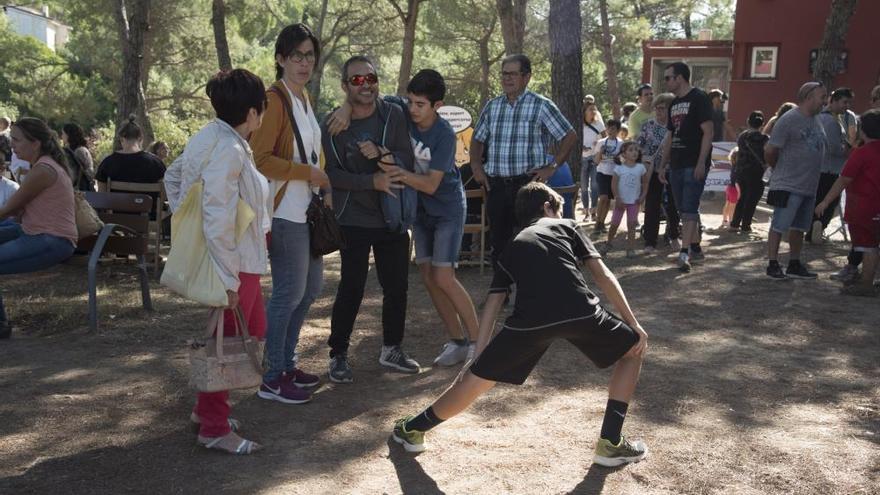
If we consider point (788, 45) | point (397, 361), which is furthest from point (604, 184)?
point (788, 45)

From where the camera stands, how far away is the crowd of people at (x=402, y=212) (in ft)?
12.2

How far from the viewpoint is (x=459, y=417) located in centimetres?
464

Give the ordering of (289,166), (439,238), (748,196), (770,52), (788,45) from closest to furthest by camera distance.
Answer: (289,166)
(439,238)
(748,196)
(788,45)
(770,52)

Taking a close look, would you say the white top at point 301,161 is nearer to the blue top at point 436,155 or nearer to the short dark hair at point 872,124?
the blue top at point 436,155

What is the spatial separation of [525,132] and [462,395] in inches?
118

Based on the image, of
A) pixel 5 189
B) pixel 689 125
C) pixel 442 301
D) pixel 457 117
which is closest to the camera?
pixel 442 301

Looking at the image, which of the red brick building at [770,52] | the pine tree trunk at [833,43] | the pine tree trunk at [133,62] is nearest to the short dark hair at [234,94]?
the pine tree trunk at [133,62]

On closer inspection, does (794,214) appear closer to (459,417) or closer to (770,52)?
(459,417)

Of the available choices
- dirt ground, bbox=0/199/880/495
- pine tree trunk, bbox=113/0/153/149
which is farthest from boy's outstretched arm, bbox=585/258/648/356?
pine tree trunk, bbox=113/0/153/149

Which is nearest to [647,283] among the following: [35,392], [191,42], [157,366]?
[157,366]

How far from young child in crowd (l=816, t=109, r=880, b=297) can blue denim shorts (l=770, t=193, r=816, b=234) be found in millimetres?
425

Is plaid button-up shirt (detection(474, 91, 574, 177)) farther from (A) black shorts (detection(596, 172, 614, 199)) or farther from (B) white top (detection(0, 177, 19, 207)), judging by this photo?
(A) black shorts (detection(596, 172, 614, 199))

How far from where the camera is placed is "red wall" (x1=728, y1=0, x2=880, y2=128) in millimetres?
26750

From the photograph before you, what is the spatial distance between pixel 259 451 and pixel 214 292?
31.6 inches
